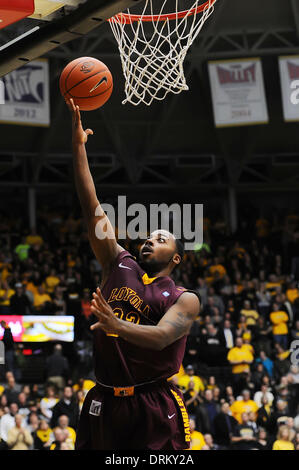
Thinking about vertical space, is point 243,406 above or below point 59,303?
below

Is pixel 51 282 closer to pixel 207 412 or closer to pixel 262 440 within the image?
pixel 207 412

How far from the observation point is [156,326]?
13.2 feet

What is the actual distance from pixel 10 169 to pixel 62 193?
2323 millimetres

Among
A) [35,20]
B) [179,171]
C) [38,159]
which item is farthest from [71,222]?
[35,20]

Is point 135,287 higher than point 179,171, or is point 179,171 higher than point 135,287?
point 179,171

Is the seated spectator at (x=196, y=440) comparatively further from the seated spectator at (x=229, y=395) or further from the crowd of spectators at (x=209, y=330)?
the seated spectator at (x=229, y=395)

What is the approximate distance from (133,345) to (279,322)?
37.9 feet

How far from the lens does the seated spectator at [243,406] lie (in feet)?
41.0

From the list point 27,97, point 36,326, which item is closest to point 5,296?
point 36,326

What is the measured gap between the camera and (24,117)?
54.9ft

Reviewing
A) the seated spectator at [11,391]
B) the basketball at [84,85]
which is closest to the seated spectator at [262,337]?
the seated spectator at [11,391]

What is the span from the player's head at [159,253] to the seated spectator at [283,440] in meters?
8.01

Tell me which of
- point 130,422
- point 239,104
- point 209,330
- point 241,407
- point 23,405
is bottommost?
point 241,407
